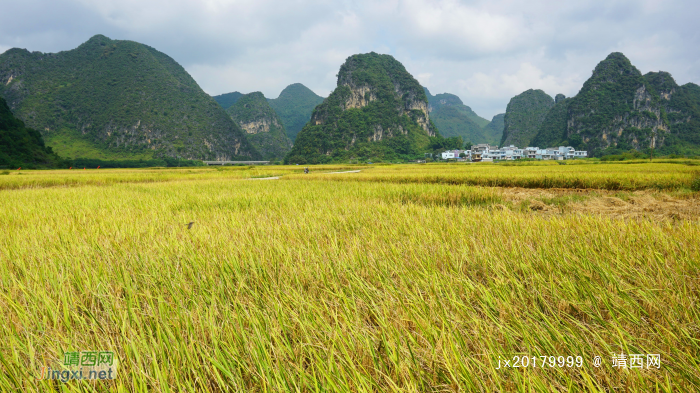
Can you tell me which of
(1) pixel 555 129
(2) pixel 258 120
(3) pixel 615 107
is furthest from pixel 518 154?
(2) pixel 258 120

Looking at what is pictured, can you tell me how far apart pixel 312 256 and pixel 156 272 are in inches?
41.3

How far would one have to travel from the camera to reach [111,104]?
85.7 m

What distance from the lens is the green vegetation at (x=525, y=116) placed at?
12188cm

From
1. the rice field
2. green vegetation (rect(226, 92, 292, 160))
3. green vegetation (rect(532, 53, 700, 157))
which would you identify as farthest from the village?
green vegetation (rect(226, 92, 292, 160))

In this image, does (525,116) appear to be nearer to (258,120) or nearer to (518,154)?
(518,154)

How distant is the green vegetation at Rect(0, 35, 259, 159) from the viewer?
8000 cm

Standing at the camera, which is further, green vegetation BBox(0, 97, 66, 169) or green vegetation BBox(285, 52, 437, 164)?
green vegetation BBox(285, 52, 437, 164)

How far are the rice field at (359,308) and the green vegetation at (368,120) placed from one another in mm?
80338

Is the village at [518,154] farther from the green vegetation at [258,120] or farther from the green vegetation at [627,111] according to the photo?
the green vegetation at [258,120]

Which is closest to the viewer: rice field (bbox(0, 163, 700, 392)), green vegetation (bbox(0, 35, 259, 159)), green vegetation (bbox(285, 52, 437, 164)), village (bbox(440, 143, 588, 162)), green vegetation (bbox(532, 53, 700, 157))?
rice field (bbox(0, 163, 700, 392))

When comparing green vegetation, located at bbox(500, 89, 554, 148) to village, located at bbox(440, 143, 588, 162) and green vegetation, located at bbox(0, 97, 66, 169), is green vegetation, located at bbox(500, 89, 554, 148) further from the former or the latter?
green vegetation, located at bbox(0, 97, 66, 169)

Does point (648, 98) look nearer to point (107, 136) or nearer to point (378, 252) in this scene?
point (378, 252)

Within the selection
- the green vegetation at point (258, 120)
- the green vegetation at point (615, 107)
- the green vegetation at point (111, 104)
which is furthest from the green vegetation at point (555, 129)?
the green vegetation at point (111, 104)

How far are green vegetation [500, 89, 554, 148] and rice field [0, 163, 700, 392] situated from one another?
136676mm
